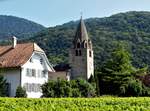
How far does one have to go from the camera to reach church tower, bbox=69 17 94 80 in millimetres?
91500

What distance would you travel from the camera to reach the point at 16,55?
6134 cm

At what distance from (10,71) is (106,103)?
26.0 meters

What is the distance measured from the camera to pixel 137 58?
148750mm

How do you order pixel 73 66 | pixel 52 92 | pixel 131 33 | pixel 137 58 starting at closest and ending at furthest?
pixel 52 92, pixel 73 66, pixel 137 58, pixel 131 33

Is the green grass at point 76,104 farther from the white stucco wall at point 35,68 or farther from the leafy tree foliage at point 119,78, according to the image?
the leafy tree foliage at point 119,78

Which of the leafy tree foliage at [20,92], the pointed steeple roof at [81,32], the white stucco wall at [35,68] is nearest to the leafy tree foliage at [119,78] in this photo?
the pointed steeple roof at [81,32]

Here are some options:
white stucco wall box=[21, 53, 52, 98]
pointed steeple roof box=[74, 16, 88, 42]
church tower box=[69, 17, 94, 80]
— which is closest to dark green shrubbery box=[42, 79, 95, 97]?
white stucco wall box=[21, 53, 52, 98]

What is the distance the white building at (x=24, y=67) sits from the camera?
59.6m

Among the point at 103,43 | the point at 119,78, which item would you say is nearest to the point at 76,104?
the point at 119,78

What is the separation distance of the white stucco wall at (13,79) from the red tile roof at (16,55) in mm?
1010

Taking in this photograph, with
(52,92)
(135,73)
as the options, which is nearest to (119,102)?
(52,92)

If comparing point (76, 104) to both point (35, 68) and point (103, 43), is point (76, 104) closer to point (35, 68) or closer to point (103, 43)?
point (35, 68)

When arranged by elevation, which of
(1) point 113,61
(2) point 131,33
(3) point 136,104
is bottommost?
(3) point 136,104

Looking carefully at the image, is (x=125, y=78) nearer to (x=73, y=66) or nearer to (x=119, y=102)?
(x=73, y=66)
